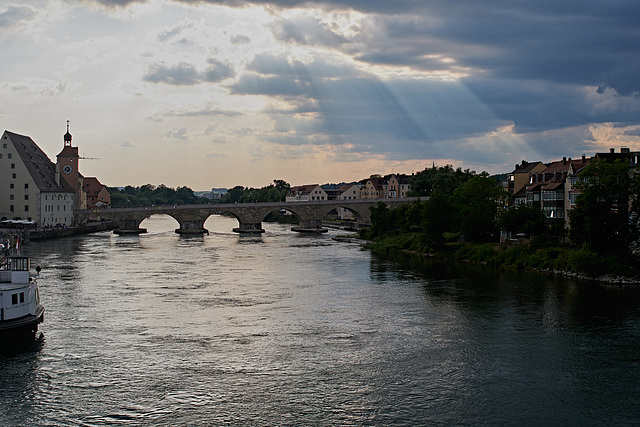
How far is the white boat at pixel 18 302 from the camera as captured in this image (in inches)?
923

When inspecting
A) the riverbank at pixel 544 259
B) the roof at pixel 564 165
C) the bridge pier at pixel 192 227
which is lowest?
the riverbank at pixel 544 259

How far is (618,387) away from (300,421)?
9.67 meters

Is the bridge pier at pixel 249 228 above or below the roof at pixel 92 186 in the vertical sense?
below

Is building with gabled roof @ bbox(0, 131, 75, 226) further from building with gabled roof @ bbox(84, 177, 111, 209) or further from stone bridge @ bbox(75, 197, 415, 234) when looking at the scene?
building with gabled roof @ bbox(84, 177, 111, 209)

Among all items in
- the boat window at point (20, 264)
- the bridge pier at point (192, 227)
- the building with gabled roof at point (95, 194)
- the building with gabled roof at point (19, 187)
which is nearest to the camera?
the boat window at point (20, 264)

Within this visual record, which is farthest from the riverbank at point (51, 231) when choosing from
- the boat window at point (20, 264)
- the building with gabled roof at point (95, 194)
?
the boat window at point (20, 264)

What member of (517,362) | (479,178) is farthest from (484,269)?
(517,362)

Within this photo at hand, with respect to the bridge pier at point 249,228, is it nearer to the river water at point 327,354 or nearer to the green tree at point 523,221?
the green tree at point 523,221

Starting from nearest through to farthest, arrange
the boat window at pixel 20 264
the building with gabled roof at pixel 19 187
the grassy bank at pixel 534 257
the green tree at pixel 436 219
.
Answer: the boat window at pixel 20 264
the grassy bank at pixel 534 257
the green tree at pixel 436 219
the building with gabled roof at pixel 19 187

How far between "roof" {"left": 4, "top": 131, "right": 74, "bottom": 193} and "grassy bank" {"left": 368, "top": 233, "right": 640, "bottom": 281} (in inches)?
1704

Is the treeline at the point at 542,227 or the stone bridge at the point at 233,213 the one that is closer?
the treeline at the point at 542,227

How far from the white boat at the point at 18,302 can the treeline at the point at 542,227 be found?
1164 inches

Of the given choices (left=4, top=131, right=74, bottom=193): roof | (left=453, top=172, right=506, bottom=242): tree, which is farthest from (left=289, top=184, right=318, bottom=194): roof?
(left=453, top=172, right=506, bottom=242): tree

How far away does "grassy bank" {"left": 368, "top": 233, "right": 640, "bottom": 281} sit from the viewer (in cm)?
3725
